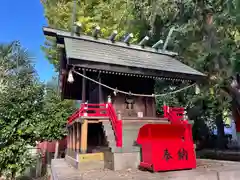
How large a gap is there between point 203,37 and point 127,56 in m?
6.41

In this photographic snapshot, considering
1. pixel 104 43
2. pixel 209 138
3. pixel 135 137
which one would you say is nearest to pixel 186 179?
pixel 135 137

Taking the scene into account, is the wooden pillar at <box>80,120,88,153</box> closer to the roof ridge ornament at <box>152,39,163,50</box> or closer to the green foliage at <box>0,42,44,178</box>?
the green foliage at <box>0,42,44,178</box>

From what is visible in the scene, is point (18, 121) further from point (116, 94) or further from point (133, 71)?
point (133, 71)

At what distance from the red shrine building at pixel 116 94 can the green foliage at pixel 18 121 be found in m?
2.04

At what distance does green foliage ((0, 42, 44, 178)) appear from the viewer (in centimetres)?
1022

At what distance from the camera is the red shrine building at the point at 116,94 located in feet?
22.9

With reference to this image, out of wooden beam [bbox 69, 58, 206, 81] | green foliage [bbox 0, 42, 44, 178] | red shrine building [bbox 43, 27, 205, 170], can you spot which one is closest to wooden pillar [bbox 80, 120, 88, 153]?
red shrine building [bbox 43, 27, 205, 170]

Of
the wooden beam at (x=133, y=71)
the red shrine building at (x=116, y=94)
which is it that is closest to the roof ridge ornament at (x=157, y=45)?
the red shrine building at (x=116, y=94)

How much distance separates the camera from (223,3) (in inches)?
435

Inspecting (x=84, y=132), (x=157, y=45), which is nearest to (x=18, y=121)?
(x=84, y=132)

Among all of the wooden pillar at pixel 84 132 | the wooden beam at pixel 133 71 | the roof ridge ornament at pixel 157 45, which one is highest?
the roof ridge ornament at pixel 157 45

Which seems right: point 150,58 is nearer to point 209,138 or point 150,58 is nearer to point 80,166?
point 80,166

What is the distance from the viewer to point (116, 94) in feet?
28.8

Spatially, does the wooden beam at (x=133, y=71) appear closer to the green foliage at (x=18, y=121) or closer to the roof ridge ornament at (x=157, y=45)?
the roof ridge ornament at (x=157, y=45)
